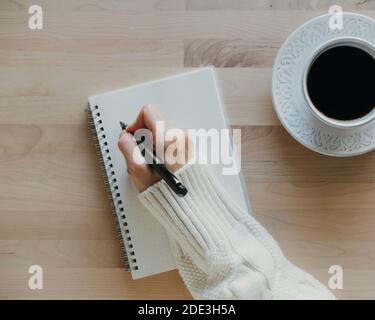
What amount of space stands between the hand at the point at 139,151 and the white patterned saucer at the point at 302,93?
136mm

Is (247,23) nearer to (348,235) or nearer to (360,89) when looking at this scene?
(360,89)

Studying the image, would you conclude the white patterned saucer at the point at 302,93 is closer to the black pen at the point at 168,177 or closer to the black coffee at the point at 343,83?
the black coffee at the point at 343,83

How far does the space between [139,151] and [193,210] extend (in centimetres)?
11

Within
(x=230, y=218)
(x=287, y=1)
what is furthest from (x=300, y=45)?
(x=230, y=218)

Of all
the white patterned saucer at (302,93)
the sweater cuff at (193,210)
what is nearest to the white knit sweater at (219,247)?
the sweater cuff at (193,210)

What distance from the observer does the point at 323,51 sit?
0.67 meters

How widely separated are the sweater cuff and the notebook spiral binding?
0.05 meters

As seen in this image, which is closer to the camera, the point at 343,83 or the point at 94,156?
the point at 343,83

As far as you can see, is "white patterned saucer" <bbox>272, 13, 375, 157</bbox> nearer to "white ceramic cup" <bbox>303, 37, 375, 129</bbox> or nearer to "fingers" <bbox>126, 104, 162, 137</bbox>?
"white ceramic cup" <bbox>303, 37, 375, 129</bbox>

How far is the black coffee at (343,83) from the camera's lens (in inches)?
26.2

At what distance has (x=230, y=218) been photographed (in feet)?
2.39

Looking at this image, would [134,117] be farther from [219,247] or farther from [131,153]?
[219,247]

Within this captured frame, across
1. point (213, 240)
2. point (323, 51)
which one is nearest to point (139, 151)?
point (213, 240)

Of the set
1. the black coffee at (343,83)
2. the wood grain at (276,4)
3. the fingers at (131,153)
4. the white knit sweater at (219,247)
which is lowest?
the white knit sweater at (219,247)
